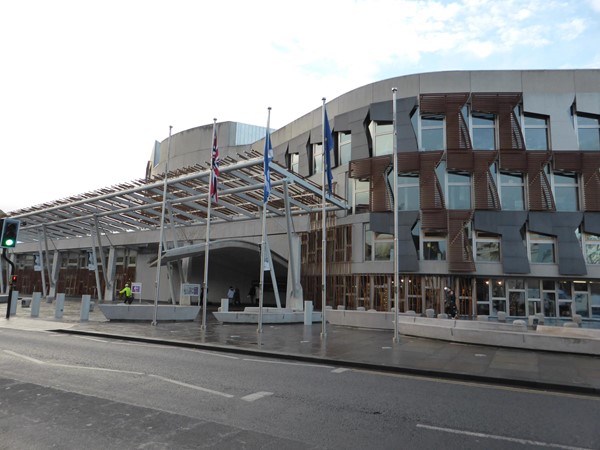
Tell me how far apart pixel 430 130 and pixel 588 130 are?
33.5 feet

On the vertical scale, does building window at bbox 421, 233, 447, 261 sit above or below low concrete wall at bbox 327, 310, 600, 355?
above

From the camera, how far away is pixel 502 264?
27391mm

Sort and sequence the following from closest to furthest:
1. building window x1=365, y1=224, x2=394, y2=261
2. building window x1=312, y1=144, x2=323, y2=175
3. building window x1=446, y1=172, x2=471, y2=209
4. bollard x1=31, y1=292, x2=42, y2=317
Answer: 1. bollard x1=31, y1=292, x2=42, y2=317
2. building window x1=446, y1=172, x2=471, y2=209
3. building window x1=365, y1=224, x2=394, y2=261
4. building window x1=312, y1=144, x2=323, y2=175

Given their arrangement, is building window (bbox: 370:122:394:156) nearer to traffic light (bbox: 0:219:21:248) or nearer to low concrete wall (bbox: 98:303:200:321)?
low concrete wall (bbox: 98:303:200:321)

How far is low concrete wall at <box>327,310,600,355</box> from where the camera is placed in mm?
13133

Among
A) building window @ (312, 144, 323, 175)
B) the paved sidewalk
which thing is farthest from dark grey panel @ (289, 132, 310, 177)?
the paved sidewalk

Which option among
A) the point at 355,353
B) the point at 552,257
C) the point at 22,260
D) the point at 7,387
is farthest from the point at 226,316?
the point at 22,260

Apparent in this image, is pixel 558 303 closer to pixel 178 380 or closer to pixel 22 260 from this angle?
pixel 178 380

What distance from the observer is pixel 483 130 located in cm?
2948

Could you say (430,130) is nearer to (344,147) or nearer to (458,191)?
(458,191)

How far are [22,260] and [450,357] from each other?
2886 inches

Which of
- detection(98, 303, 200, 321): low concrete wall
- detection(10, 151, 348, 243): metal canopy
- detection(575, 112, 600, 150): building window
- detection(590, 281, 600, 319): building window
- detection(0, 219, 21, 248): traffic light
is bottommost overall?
detection(98, 303, 200, 321): low concrete wall

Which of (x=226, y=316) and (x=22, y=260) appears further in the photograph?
(x=22, y=260)

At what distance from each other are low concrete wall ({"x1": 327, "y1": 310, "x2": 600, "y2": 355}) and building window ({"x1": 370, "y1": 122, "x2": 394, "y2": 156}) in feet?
48.2
